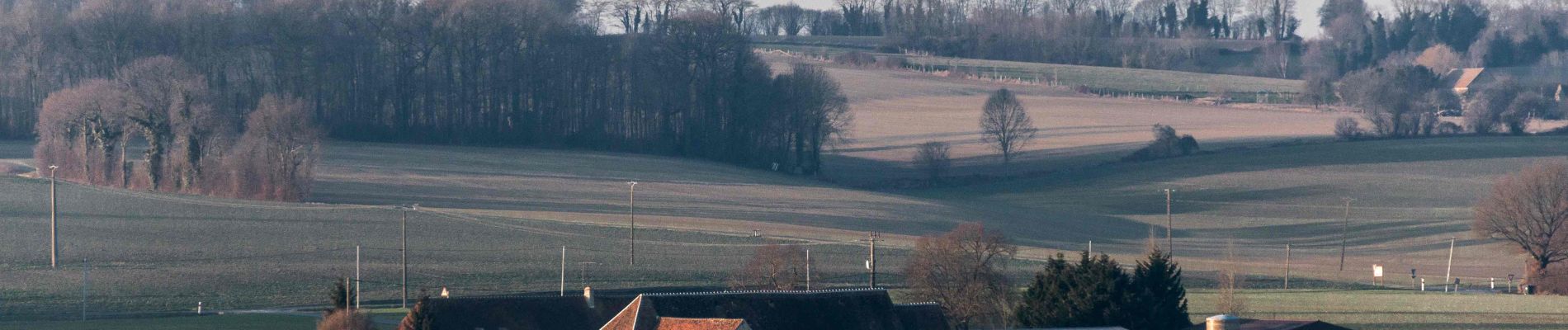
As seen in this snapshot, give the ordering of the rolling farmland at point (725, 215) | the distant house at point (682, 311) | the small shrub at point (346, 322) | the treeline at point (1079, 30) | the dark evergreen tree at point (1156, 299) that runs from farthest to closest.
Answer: the treeline at point (1079, 30) < the rolling farmland at point (725, 215) < the dark evergreen tree at point (1156, 299) < the small shrub at point (346, 322) < the distant house at point (682, 311)

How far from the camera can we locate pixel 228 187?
62938 millimetres

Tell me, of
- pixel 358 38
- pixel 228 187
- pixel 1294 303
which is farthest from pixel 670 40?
pixel 1294 303

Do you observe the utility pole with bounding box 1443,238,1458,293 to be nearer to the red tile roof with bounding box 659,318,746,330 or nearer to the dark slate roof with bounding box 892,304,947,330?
the dark slate roof with bounding box 892,304,947,330

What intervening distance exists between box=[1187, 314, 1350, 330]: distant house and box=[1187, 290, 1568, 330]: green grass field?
5.81 meters

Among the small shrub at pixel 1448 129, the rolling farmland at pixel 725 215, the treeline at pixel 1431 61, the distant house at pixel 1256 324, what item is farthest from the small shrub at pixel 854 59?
the distant house at pixel 1256 324

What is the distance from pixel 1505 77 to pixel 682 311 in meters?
107

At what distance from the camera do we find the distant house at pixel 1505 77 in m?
126

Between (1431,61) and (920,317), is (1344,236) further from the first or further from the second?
(1431,61)

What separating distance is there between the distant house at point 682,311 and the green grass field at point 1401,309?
1132 centimetres

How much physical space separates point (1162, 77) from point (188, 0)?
6792cm

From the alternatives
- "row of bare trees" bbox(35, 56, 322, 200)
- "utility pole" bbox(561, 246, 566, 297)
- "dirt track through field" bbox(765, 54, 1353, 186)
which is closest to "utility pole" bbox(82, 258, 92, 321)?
"utility pole" bbox(561, 246, 566, 297)

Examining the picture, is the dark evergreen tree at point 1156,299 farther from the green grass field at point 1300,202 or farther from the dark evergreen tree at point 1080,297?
the green grass field at point 1300,202

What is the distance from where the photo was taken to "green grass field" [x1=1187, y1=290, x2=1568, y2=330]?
4191 cm

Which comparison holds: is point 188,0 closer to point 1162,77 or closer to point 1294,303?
point 1294,303
